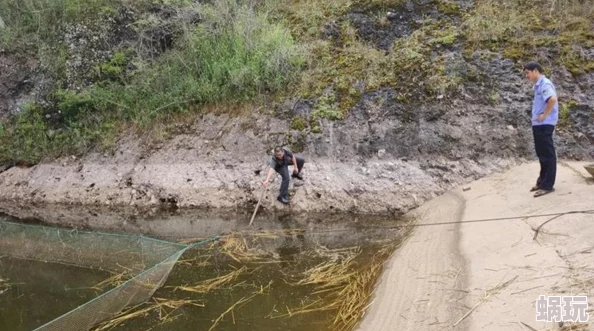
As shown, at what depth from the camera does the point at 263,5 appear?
13.3 m

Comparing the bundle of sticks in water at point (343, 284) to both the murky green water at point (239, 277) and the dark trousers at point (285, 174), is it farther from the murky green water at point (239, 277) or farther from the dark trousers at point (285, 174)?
the dark trousers at point (285, 174)

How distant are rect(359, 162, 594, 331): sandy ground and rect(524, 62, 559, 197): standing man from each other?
559 mm

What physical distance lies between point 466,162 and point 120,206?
289 inches

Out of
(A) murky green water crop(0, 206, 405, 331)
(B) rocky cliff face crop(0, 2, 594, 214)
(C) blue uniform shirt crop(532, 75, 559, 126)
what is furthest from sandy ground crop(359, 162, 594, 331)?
(B) rocky cliff face crop(0, 2, 594, 214)

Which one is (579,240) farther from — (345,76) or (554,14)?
(554,14)

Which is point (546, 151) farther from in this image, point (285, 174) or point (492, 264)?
point (285, 174)

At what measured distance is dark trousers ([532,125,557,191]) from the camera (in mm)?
5969

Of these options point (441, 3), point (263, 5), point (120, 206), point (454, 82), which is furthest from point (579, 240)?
point (263, 5)

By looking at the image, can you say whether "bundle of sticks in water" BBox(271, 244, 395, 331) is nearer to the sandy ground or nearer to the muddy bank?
the sandy ground

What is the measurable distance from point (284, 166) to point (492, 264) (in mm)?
4404

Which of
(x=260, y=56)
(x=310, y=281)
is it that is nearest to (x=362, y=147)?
(x=260, y=56)

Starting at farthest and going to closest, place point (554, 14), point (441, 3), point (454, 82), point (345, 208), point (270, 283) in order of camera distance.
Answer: point (441, 3) → point (554, 14) → point (454, 82) → point (345, 208) → point (270, 283)

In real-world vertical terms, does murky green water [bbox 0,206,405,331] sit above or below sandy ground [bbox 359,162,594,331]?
below

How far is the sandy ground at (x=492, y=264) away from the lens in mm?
4289
